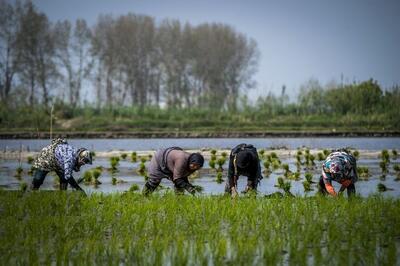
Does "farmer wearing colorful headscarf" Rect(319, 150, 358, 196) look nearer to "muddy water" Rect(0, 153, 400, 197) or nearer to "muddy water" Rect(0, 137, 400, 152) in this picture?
"muddy water" Rect(0, 153, 400, 197)

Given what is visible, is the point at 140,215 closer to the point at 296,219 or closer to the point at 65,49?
the point at 296,219

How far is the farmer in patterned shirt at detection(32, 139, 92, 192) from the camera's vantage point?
13664mm

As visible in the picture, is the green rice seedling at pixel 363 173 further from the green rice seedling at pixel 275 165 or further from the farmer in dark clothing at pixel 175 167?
the farmer in dark clothing at pixel 175 167

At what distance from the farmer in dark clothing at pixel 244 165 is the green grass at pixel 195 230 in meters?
0.40

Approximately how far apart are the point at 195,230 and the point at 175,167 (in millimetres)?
2733

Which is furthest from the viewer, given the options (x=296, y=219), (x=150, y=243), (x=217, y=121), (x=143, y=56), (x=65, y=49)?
(x=143, y=56)

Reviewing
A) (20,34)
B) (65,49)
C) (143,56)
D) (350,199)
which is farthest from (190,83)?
(350,199)

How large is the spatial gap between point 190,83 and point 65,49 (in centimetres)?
1781

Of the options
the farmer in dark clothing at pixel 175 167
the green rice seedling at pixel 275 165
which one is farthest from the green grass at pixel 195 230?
the green rice seedling at pixel 275 165

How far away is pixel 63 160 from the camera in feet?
45.3

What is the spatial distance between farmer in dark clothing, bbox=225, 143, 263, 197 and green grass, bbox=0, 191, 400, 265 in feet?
1.31

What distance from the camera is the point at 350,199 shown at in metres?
13.0

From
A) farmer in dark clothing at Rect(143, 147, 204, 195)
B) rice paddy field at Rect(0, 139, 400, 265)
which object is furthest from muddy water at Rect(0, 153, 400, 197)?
rice paddy field at Rect(0, 139, 400, 265)

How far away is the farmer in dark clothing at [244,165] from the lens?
1314 centimetres
